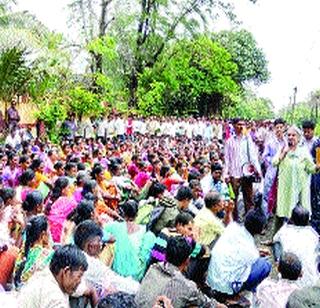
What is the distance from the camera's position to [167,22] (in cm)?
2859

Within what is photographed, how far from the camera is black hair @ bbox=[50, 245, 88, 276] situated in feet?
12.8

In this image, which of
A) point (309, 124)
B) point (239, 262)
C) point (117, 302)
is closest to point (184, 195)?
point (239, 262)

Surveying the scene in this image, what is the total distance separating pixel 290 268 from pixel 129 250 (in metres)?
1.43

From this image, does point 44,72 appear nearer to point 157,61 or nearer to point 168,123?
point 168,123

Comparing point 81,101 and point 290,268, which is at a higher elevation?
point 81,101

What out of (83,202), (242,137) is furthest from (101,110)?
(83,202)

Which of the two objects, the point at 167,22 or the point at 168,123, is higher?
the point at 167,22

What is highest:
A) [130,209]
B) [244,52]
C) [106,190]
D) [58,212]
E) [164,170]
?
[244,52]

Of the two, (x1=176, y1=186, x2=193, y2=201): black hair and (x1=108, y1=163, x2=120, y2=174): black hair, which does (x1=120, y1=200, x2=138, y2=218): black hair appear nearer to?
(x1=176, y1=186, x2=193, y2=201): black hair

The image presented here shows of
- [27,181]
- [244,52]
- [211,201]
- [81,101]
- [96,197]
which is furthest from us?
[244,52]

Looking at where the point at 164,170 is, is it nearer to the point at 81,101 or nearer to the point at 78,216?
the point at 78,216

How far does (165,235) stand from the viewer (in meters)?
5.67

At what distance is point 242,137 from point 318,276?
4.49 metres

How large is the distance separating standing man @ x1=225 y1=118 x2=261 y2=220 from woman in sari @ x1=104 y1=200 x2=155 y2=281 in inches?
165
